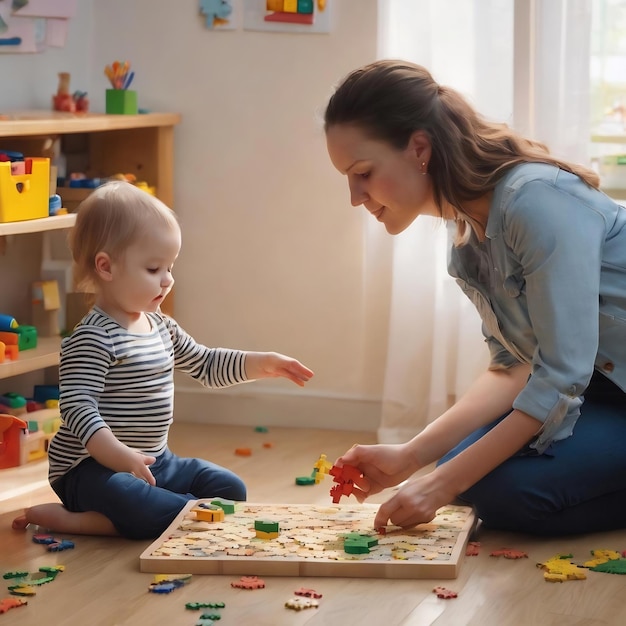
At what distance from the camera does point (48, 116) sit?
241 centimetres

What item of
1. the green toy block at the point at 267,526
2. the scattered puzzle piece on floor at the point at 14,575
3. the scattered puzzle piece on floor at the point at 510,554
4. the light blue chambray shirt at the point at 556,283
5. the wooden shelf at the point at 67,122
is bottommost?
the scattered puzzle piece on floor at the point at 14,575

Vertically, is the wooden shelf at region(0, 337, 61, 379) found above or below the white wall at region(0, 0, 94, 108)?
below

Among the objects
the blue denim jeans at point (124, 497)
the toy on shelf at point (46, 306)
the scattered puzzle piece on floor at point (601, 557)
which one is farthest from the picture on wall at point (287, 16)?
the scattered puzzle piece on floor at point (601, 557)

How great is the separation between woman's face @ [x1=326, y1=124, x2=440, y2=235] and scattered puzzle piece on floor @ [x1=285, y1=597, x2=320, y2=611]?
0.60 metres

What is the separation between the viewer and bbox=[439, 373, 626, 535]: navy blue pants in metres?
1.74

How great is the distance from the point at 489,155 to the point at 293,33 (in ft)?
3.54

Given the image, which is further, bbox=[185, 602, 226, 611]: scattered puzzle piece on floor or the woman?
the woman

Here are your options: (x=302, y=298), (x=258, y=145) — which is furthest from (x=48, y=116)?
(x=302, y=298)

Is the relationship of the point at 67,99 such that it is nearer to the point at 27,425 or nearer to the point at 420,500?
the point at 27,425

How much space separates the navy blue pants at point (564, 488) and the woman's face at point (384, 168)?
17.8 inches

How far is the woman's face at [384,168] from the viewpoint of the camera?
5.47ft

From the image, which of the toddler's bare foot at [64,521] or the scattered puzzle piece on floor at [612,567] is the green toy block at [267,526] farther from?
the scattered puzzle piece on floor at [612,567]

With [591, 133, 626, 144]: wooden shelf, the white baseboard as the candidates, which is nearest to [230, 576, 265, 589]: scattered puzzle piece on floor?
the white baseboard

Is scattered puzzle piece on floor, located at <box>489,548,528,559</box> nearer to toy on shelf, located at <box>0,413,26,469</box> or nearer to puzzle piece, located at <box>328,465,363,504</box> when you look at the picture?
puzzle piece, located at <box>328,465,363,504</box>
